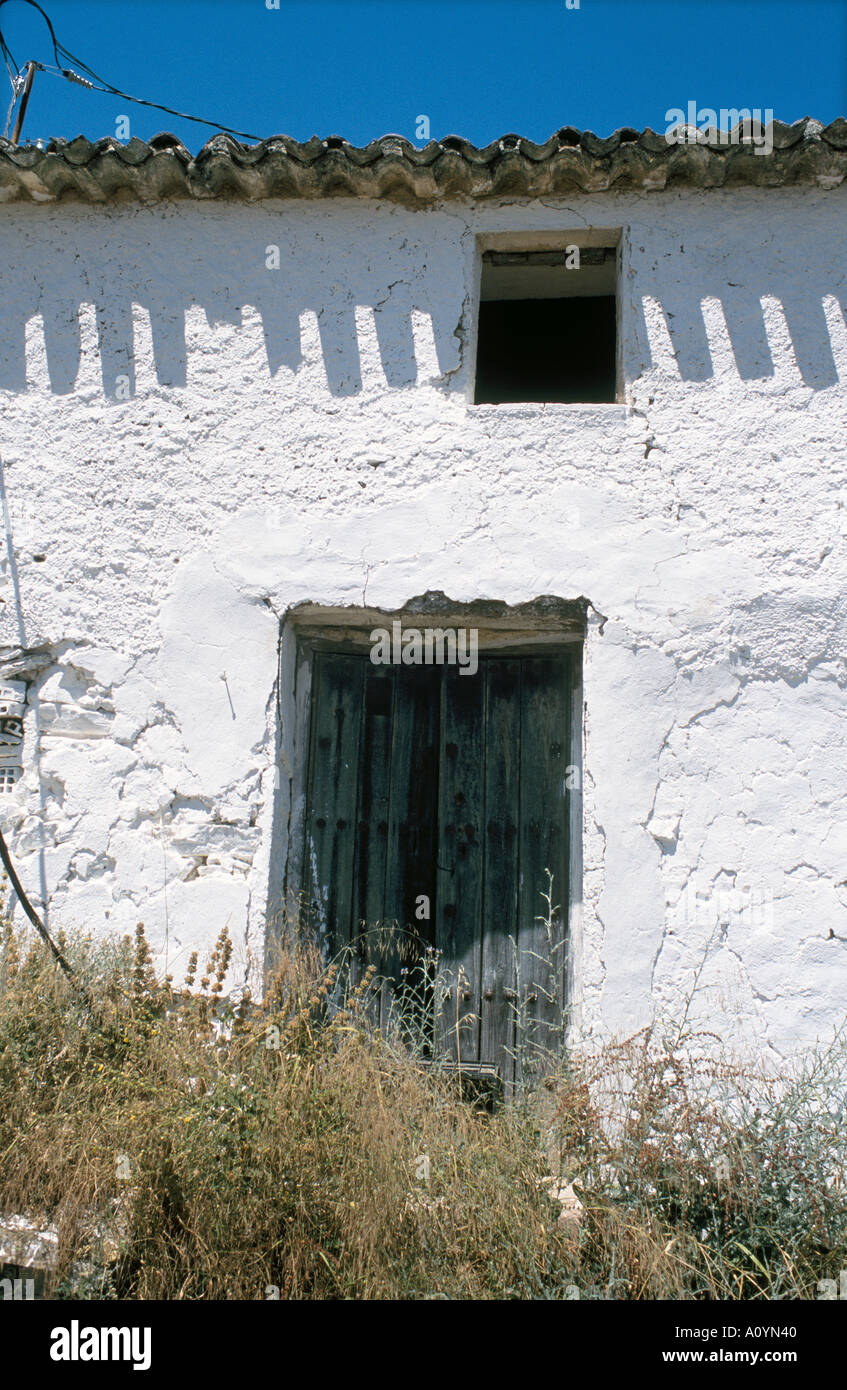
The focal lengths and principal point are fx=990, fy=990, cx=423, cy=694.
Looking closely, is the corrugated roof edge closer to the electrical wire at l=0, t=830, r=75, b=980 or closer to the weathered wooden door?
the weathered wooden door

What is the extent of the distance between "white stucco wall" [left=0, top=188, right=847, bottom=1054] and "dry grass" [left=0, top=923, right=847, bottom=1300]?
0.55 metres

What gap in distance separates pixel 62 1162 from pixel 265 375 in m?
3.26

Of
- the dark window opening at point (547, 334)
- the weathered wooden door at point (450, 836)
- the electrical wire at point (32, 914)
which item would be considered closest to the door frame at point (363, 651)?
the weathered wooden door at point (450, 836)

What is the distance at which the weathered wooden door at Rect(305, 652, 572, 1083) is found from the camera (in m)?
4.26

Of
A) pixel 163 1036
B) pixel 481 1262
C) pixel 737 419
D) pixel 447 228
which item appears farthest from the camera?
pixel 447 228

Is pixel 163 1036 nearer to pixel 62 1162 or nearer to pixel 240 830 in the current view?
pixel 62 1162

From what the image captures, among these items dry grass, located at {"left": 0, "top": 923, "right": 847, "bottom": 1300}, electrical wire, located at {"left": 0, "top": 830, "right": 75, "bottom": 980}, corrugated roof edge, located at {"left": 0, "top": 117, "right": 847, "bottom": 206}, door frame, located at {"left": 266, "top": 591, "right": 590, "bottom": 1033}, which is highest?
corrugated roof edge, located at {"left": 0, "top": 117, "right": 847, "bottom": 206}

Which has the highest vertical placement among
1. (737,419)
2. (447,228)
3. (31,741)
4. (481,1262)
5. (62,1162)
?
(447,228)

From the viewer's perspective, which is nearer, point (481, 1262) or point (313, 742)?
point (481, 1262)

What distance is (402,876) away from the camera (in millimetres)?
4355

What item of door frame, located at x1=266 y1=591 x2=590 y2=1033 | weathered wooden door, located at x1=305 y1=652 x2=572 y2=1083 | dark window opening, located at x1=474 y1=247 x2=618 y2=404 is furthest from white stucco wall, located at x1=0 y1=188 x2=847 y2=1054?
dark window opening, located at x1=474 y1=247 x2=618 y2=404

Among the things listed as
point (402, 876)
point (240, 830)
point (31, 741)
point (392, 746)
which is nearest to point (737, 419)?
point (392, 746)

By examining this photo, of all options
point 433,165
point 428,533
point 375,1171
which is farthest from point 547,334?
point 375,1171

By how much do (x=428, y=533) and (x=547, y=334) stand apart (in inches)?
94.1
